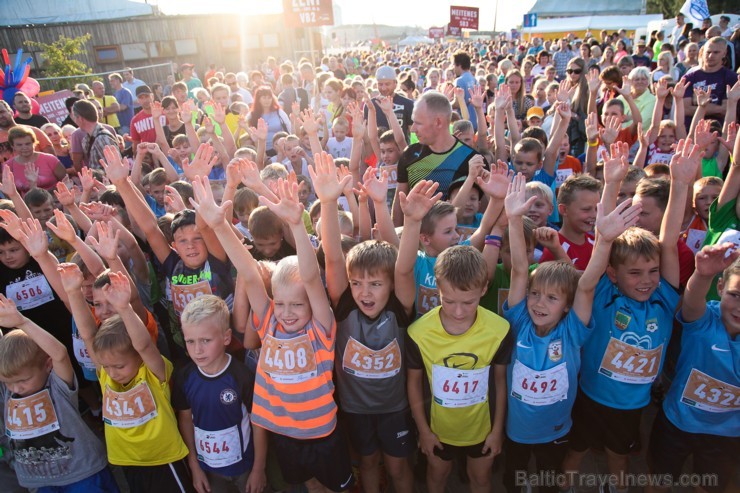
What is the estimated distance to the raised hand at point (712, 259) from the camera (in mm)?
2154

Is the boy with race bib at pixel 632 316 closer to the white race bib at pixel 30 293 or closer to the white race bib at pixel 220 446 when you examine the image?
the white race bib at pixel 220 446

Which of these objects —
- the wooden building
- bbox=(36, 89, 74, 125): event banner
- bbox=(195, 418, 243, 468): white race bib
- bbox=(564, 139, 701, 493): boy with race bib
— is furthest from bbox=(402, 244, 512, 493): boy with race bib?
the wooden building

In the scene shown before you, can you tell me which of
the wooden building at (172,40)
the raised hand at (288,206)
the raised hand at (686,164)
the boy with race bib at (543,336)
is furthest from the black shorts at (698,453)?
the wooden building at (172,40)

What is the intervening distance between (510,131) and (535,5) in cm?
4880

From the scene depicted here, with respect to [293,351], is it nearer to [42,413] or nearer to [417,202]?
[417,202]

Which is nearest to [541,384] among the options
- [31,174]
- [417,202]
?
[417,202]

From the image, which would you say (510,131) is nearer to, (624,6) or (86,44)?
(86,44)

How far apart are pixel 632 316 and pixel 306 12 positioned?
11980 millimetres

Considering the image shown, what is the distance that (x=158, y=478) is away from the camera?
257cm

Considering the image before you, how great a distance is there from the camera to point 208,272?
9.95 feet

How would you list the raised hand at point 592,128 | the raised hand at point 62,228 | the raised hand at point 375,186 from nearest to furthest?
1. the raised hand at point 375,186
2. the raised hand at point 62,228
3. the raised hand at point 592,128

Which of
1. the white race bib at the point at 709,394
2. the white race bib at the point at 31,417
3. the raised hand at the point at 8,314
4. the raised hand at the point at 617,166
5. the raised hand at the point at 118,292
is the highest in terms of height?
the raised hand at the point at 617,166

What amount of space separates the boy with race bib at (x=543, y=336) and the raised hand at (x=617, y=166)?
0.20 meters

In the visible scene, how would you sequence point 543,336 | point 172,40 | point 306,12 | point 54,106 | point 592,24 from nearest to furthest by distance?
point 543,336 → point 54,106 → point 306,12 → point 172,40 → point 592,24
